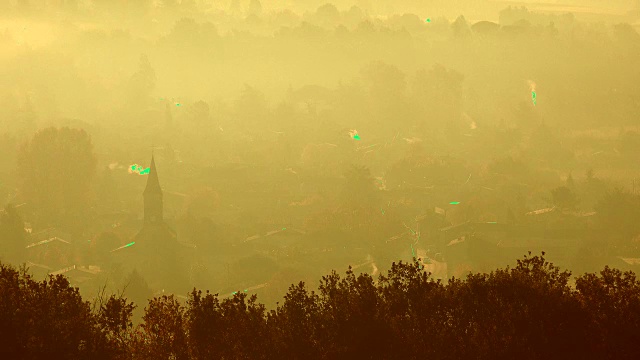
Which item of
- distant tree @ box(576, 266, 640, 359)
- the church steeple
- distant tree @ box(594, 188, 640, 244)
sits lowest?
distant tree @ box(576, 266, 640, 359)

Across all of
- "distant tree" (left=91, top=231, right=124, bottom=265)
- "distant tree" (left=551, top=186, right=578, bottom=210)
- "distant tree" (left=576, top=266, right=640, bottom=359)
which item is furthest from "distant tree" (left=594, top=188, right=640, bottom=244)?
"distant tree" (left=91, top=231, right=124, bottom=265)

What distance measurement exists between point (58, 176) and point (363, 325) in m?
110

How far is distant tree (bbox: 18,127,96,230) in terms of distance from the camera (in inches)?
4870

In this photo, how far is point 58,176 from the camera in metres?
127

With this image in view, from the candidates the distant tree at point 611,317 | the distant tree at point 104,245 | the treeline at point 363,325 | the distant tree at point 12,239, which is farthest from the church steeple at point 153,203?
the distant tree at point 611,317

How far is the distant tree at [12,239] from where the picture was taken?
98.7 m

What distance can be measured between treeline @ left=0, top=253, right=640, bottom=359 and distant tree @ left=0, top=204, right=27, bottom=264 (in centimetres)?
7285

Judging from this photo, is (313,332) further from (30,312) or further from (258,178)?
(258,178)

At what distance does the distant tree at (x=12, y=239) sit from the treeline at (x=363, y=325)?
72849mm

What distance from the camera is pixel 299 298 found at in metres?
35.3

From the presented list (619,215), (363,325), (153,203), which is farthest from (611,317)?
(619,215)

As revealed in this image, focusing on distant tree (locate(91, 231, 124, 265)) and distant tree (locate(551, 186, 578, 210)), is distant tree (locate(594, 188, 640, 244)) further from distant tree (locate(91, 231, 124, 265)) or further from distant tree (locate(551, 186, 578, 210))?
distant tree (locate(91, 231, 124, 265))

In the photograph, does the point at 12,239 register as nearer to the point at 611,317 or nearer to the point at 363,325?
the point at 363,325

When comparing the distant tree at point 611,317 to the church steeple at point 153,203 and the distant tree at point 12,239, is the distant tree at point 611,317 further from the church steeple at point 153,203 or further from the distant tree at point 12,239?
the distant tree at point 12,239
